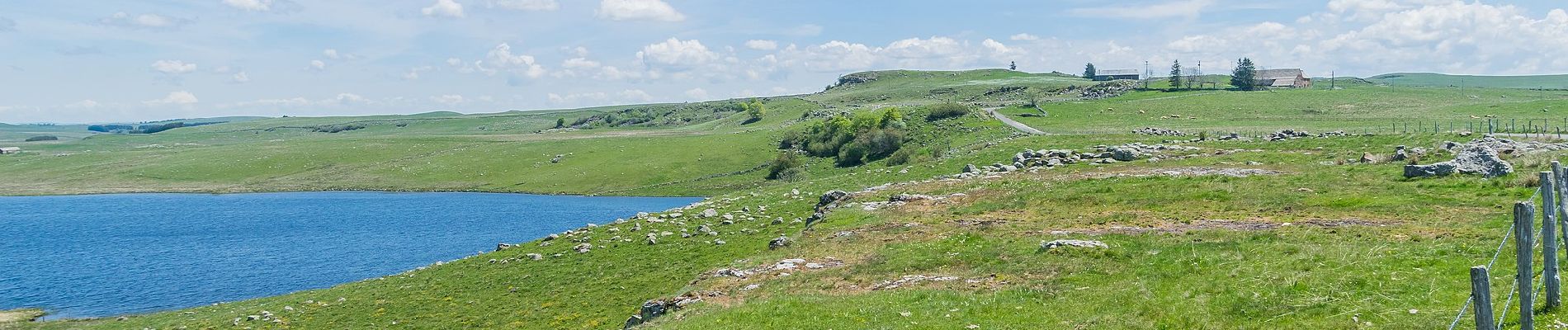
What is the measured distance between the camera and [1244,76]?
16275cm

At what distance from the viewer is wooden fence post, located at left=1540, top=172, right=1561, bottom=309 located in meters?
15.9

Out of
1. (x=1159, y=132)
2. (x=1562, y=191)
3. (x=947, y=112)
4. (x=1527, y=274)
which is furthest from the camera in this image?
(x=947, y=112)

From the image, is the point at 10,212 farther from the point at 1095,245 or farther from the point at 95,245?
the point at 1095,245

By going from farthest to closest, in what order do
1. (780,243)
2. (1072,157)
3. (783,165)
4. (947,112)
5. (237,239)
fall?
1. (947,112)
2. (783,165)
3. (237,239)
4. (1072,157)
5. (780,243)

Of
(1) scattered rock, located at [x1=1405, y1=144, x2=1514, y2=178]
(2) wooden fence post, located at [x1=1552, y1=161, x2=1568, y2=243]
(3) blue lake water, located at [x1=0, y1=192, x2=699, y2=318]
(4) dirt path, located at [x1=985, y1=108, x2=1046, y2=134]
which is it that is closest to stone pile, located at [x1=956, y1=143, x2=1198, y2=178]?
(1) scattered rock, located at [x1=1405, y1=144, x2=1514, y2=178]

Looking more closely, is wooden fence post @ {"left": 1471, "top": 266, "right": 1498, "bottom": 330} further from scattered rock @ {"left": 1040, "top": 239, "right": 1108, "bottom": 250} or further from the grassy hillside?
scattered rock @ {"left": 1040, "top": 239, "right": 1108, "bottom": 250}

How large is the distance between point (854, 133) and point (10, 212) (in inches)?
3764

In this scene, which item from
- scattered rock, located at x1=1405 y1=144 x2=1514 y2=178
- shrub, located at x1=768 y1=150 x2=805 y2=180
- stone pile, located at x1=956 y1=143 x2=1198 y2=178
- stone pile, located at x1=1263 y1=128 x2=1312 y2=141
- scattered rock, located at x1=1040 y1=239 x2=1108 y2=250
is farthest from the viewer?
shrub, located at x1=768 y1=150 x2=805 y2=180

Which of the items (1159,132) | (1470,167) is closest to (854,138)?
(1159,132)

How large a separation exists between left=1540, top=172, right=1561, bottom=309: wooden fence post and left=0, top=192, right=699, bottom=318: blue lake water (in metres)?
52.4

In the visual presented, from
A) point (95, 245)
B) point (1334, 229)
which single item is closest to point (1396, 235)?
point (1334, 229)

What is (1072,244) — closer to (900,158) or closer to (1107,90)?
(900,158)

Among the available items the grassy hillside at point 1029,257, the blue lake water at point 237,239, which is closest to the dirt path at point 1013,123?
the grassy hillside at point 1029,257

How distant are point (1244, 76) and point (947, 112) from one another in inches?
3001
